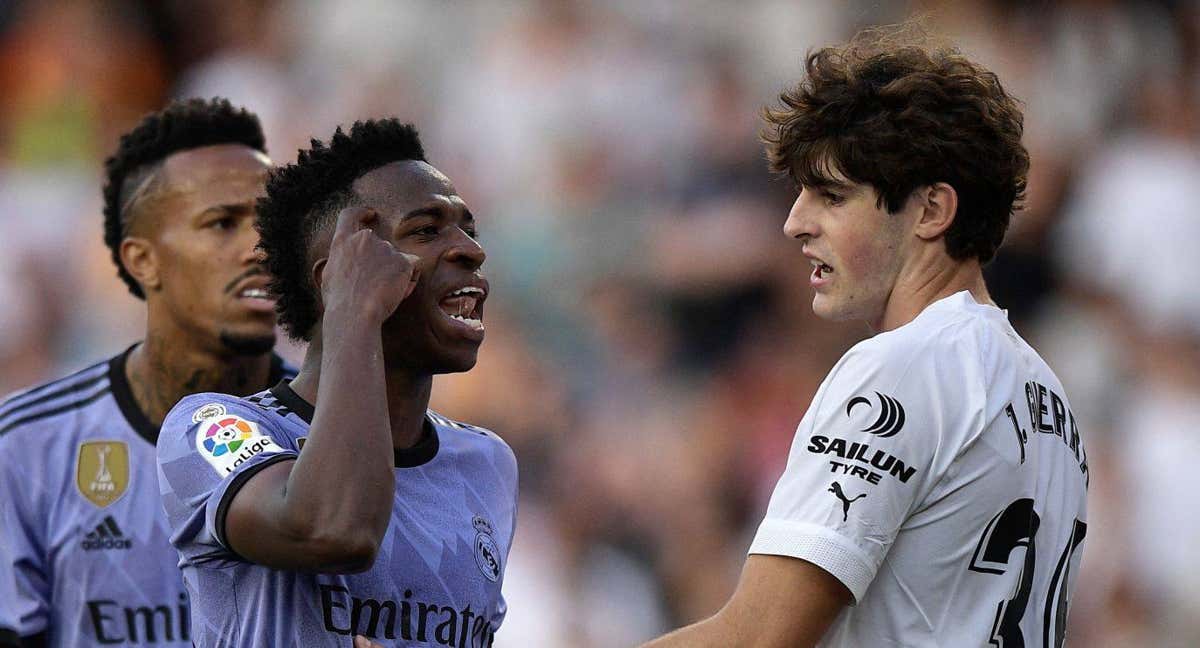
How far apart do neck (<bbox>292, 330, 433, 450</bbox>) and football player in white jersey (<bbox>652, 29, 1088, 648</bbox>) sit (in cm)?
81

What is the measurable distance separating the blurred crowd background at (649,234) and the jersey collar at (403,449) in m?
4.77

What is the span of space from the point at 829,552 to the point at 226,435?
124 centimetres

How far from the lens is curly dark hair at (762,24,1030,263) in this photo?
130 inches

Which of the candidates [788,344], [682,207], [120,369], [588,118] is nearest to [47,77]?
[588,118]

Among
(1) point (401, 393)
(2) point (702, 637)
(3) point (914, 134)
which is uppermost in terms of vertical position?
(3) point (914, 134)

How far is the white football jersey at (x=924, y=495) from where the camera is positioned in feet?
10.0

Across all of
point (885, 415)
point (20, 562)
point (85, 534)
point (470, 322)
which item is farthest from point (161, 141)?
point (885, 415)

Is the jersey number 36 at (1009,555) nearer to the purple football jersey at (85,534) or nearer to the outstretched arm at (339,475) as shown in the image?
the outstretched arm at (339,475)

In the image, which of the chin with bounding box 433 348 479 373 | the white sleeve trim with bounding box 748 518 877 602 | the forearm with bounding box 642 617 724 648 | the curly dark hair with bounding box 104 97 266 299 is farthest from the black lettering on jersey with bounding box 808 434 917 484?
the curly dark hair with bounding box 104 97 266 299

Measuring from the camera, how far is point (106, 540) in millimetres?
4492

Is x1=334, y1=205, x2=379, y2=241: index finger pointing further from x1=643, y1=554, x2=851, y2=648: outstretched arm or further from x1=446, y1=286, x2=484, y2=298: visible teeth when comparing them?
x1=643, y1=554, x2=851, y2=648: outstretched arm

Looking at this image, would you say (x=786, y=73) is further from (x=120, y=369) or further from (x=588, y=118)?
(x=120, y=369)

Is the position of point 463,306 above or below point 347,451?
above

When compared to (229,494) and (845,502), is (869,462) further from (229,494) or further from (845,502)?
(229,494)
